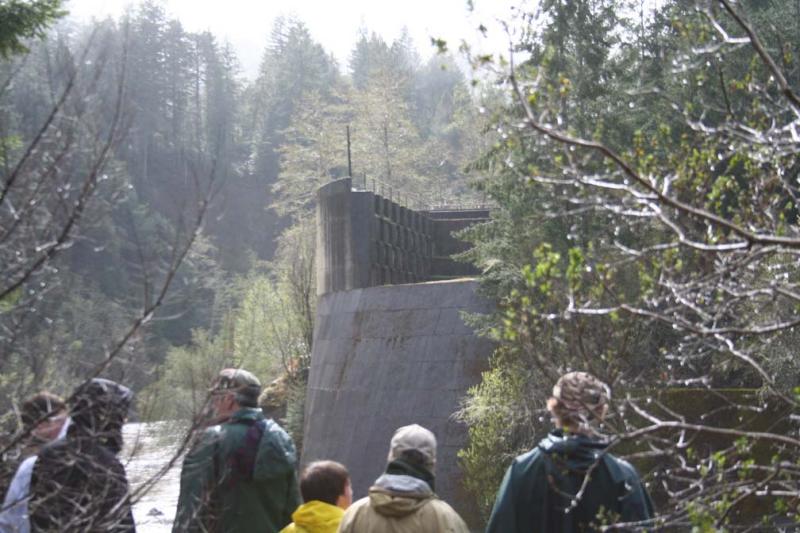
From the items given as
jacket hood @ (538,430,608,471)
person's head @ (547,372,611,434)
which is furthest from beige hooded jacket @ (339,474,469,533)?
person's head @ (547,372,611,434)

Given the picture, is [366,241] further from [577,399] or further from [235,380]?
[577,399]

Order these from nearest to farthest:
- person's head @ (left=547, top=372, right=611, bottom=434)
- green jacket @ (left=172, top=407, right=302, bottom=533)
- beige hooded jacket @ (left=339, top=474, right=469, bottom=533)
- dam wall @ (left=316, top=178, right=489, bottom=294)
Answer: person's head @ (left=547, top=372, right=611, bottom=434) → beige hooded jacket @ (left=339, top=474, right=469, bottom=533) → green jacket @ (left=172, top=407, right=302, bottom=533) → dam wall @ (left=316, top=178, right=489, bottom=294)

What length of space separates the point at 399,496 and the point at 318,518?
25.8 inches

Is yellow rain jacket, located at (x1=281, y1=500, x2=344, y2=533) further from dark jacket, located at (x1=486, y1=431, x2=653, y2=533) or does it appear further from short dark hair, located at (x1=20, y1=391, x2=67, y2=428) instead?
short dark hair, located at (x1=20, y1=391, x2=67, y2=428)

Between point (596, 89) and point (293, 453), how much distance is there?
14059 millimetres

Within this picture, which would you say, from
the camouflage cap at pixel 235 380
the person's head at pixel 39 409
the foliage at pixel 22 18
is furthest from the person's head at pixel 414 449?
the foliage at pixel 22 18

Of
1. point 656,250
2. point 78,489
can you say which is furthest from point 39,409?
point 656,250

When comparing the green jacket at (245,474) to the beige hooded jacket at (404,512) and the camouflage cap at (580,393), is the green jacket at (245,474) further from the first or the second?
the camouflage cap at (580,393)

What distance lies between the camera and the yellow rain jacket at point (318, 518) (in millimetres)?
5551

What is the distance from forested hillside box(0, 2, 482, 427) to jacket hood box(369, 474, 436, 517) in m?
0.84

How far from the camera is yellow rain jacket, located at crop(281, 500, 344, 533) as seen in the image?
5.55 metres

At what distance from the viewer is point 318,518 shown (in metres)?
5.57

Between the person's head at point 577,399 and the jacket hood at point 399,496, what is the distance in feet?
1.99

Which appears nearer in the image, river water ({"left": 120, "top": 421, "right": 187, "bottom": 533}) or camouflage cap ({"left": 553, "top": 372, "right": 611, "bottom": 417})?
camouflage cap ({"left": 553, "top": 372, "right": 611, "bottom": 417})
